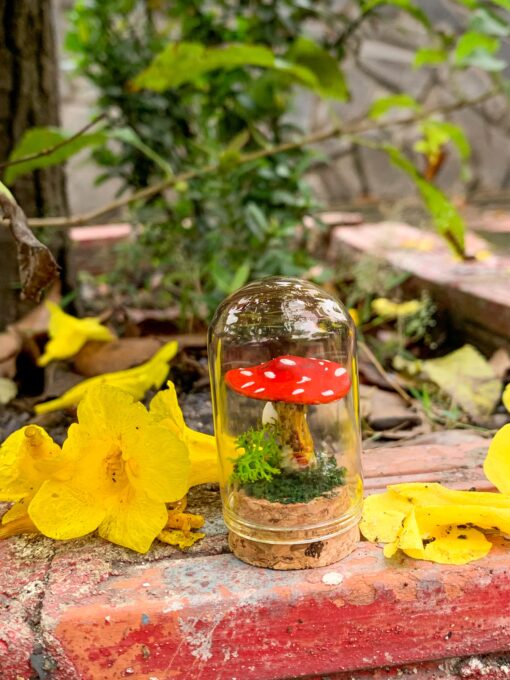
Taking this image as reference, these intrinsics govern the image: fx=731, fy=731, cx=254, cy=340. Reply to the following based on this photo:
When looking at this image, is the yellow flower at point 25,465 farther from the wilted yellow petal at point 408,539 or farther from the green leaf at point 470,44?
the green leaf at point 470,44

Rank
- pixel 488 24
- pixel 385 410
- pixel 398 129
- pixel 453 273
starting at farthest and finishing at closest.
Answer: pixel 398 129, pixel 453 273, pixel 488 24, pixel 385 410

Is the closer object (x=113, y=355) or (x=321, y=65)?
(x=113, y=355)

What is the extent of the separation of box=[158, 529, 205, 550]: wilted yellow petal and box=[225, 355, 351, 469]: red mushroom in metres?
0.18

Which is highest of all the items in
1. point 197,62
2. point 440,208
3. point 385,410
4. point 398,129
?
Result: point 197,62

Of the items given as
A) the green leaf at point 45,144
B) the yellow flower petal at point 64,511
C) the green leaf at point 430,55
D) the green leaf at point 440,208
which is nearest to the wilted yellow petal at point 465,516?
the yellow flower petal at point 64,511

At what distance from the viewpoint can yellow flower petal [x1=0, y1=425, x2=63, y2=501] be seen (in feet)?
3.18

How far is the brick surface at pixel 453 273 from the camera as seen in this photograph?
205 centimetres

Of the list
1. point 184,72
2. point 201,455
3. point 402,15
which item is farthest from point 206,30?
point 402,15

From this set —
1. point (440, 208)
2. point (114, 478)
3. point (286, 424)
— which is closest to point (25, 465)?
point (114, 478)

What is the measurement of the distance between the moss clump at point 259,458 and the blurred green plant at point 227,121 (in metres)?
1.05

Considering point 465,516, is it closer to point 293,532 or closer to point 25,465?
point 293,532

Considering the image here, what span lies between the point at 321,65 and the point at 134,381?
4.36 feet

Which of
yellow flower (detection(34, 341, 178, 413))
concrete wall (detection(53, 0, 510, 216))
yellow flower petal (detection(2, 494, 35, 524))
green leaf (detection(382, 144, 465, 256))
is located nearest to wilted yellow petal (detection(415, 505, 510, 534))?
yellow flower petal (detection(2, 494, 35, 524))

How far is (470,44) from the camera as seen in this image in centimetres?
214
